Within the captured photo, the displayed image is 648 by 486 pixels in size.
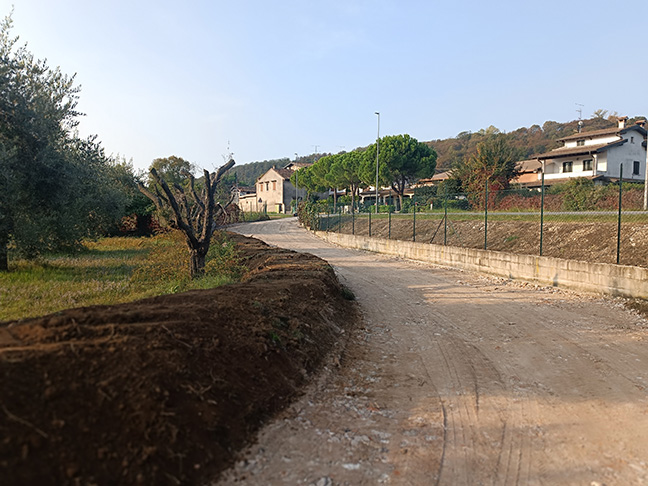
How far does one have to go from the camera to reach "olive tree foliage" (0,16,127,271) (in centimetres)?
1325

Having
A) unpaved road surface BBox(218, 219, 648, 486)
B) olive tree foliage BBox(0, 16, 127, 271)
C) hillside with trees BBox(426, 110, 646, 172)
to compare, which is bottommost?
unpaved road surface BBox(218, 219, 648, 486)

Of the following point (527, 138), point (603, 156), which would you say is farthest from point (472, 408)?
point (527, 138)

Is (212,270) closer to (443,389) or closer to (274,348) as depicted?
(274,348)

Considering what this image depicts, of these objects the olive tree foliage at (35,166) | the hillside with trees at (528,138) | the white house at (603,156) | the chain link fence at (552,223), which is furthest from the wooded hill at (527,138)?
the olive tree foliage at (35,166)

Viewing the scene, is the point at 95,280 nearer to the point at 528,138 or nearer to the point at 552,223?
the point at 552,223

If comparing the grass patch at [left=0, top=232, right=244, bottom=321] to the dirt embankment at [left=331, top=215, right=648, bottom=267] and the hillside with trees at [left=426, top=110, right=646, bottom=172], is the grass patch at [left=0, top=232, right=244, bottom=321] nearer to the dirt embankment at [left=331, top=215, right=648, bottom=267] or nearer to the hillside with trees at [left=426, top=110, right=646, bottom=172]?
the dirt embankment at [left=331, top=215, right=648, bottom=267]

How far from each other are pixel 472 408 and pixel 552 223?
14.3 meters

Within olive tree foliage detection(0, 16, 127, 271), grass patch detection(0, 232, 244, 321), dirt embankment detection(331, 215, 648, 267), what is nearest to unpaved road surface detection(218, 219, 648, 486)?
dirt embankment detection(331, 215, 648, 267)

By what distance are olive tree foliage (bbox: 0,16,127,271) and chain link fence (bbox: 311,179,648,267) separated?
46.9 feet

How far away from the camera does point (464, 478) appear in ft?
11.5

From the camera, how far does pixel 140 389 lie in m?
3.48

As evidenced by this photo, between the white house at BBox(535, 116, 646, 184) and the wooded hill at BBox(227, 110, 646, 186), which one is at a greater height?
the wooded hill at BBox(227, 110, 646, 186)

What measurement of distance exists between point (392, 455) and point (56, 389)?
263cm

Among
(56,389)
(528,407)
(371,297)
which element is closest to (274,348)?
(56,389)
